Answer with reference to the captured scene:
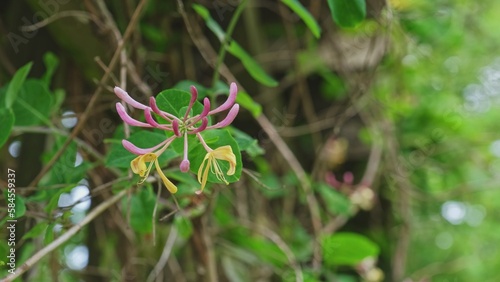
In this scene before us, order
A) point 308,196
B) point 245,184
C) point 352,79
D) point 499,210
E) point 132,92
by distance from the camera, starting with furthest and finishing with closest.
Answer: point 499,210
point 352,79
point 245,184
point 308,196
point 132,92

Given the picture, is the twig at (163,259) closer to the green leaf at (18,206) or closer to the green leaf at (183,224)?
the green leaf at (183,224)

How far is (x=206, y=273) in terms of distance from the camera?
69 centimetres

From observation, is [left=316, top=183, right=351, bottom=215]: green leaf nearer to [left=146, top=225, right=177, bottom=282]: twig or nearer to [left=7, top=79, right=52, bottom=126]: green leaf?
[left=146, top=225, right=177, bottom=282]: twig

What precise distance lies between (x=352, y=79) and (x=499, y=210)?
66 cm

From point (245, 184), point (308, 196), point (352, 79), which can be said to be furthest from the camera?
point (352, 79)

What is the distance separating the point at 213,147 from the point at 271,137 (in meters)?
0.36

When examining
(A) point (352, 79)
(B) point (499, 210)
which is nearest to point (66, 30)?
(A) point (352, 79)

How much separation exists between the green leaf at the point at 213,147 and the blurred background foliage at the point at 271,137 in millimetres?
58

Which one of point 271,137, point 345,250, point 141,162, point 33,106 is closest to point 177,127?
point 141,162

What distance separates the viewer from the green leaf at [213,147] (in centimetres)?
38

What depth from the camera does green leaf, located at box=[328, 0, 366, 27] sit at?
48 cm

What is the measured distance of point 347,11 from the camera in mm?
485

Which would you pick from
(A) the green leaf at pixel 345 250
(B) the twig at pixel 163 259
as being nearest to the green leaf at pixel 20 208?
(B) the twig at pixel 163 259

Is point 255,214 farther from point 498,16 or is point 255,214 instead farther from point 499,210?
point 498,16
